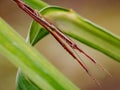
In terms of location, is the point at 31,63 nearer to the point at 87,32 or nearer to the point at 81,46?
the point at 87,32

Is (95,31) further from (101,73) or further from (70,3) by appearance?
(70,3)

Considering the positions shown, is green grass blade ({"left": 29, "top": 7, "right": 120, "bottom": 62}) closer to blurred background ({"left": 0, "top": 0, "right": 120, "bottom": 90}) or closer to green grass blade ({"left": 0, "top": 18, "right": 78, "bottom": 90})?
green grass blade ({"left": 0, "top": 18, "right": 78, "bottom": 90})

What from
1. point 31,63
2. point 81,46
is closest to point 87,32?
point 31,63

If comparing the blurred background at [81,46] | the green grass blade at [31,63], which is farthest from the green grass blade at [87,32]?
the blurred background at [81,46]

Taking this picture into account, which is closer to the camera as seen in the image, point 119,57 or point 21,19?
point 119,57

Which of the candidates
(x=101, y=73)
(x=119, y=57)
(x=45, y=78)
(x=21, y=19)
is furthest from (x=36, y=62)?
(x=21, y=19)
